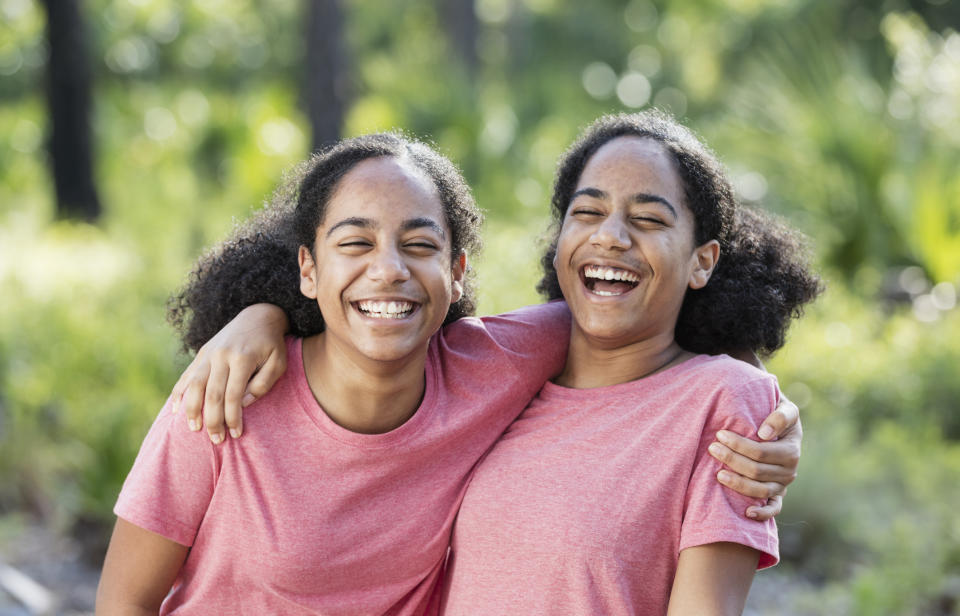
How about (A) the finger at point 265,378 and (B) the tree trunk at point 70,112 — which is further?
(B) the tree trunk at point 70,112

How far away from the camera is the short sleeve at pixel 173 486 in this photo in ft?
7.73

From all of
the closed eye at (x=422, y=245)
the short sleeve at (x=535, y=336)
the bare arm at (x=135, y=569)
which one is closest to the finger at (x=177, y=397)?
the bare arm at (x=135, y=569)

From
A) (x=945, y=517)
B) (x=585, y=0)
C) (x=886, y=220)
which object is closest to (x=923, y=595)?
(x=945, y=517)

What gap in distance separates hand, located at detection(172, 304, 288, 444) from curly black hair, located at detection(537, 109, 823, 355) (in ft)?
2.82

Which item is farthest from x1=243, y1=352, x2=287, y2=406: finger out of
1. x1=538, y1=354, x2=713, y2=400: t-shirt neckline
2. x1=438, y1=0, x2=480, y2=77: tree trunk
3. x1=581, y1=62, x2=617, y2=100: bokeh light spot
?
x1=581, y1=62, x2=617, y2=100: bokeh light spot

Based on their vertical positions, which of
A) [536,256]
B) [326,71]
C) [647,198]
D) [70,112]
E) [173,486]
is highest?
[326,71]

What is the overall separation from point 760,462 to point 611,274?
553 millimetres

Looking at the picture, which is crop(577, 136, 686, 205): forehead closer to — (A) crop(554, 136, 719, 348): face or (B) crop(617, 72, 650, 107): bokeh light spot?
(A) crop(554, 136, 719, 348): face

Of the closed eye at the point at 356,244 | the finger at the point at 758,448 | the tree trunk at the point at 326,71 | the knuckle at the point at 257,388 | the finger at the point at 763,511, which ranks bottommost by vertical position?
the finger at the point at 763,511

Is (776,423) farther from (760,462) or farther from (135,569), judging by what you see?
(135,569)

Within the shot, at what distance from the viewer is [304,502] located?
95.8 inches

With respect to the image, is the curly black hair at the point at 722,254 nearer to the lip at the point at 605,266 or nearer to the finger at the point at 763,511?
the lip at the point at 605,266

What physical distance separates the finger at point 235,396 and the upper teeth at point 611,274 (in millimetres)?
824

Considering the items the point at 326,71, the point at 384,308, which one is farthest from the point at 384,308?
the point at 326,71
